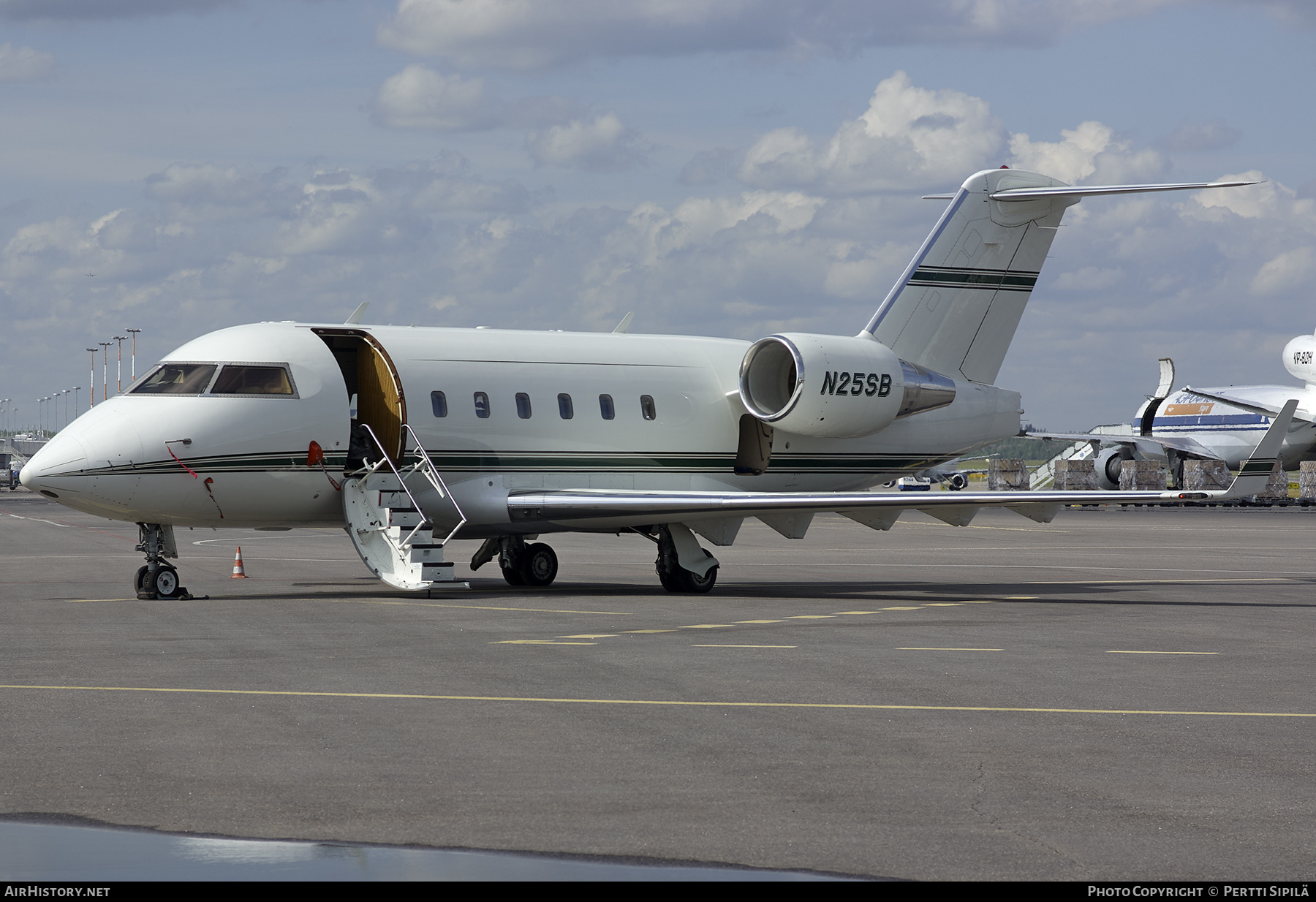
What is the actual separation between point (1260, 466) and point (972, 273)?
21.2ft

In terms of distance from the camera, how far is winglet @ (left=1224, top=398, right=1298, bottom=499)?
70.0 feet

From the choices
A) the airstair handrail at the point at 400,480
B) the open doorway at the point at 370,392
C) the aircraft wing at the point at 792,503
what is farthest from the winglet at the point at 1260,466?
the open doorway at the point at 370,392

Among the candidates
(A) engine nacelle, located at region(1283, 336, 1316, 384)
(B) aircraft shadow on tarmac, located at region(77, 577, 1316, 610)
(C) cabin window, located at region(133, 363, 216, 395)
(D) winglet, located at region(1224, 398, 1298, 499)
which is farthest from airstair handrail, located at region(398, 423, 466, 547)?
(A) engine nacelle, located at region(1283, 336, 1316, 384)

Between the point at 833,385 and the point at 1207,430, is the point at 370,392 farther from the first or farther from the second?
the point at 1207,430

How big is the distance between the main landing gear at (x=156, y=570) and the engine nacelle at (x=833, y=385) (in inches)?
379

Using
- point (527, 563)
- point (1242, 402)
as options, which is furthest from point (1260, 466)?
point (1242, 402)

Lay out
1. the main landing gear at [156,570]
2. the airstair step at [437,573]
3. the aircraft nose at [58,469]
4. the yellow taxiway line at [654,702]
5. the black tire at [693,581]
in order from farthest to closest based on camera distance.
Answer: the black tire at [693,581] < the airstair step at [437,573] < the main landing gear at [156,570] < the aircraft nose at [58,469] < the yellow taxiway line at [654,702]

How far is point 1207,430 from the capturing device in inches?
2982

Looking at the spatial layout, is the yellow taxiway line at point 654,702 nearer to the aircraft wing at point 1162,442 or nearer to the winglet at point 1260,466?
the winglet at point 1260,466

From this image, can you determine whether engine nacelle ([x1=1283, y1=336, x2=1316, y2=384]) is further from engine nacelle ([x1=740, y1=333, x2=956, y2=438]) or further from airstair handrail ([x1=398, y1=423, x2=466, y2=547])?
airstair handrail ([x1=398, y1=423, x2=466, y2=547])

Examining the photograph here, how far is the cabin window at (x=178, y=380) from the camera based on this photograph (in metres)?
21.0

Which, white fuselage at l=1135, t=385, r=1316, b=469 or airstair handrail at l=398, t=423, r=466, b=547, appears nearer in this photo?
airstair handrail at l=398, t=423, r=466, b=547

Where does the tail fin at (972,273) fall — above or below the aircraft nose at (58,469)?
above

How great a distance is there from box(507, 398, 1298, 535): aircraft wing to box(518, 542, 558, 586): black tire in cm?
179
